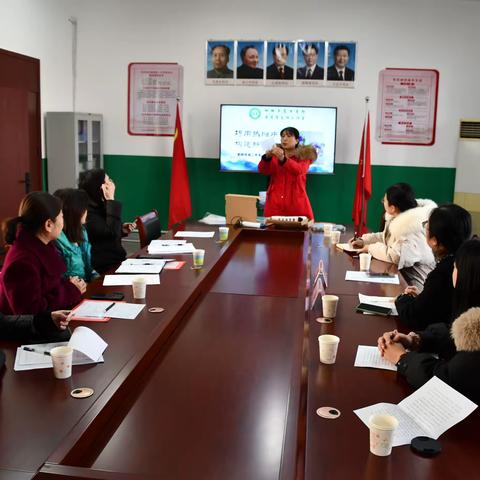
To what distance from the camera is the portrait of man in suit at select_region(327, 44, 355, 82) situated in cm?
634

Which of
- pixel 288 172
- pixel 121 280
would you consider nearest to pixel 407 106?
pixel 288 172

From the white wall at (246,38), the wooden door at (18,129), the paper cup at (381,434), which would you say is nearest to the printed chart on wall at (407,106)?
the white wall at (246,38)

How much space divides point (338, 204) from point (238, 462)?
5389 millimetres

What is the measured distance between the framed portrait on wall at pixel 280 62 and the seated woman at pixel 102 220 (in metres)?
3.15

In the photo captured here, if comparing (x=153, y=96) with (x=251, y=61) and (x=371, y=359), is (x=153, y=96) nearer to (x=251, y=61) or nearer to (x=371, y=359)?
(x=251, y=61)

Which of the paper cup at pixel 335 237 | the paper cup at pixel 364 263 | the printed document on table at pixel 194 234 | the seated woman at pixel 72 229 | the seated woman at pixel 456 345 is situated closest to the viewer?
the seated woman at pixel 456 345

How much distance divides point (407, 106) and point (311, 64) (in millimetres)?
1120

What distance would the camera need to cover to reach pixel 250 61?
649cm

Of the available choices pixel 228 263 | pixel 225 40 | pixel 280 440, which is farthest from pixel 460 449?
pixel 225 40

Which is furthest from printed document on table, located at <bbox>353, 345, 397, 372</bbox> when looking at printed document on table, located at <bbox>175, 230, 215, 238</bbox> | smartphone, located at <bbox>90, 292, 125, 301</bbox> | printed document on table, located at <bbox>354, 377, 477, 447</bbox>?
printed document on table, located at <bbox>175, 230, 215, 238</bbox>

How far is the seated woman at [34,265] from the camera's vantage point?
2277 millimetres

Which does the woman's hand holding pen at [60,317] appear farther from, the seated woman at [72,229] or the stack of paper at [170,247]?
the stack of paper at [170,247]

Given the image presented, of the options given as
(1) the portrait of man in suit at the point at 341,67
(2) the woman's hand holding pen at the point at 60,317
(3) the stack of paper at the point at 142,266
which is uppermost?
(1) the portrait of man in suit at the point at 341,67

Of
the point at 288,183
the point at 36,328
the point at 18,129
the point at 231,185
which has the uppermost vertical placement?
the point at 18,129
